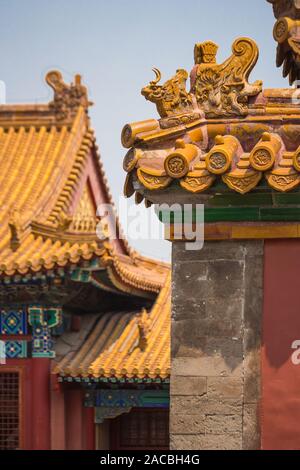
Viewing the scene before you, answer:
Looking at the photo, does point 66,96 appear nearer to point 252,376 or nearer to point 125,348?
point 125,348

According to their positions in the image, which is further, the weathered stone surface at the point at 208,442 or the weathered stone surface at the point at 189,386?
the weathered stone surface at the point at 189,386

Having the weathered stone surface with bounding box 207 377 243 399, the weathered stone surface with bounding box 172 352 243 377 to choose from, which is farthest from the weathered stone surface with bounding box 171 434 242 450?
the weathered stone surface with bounding box 172 352 243 377

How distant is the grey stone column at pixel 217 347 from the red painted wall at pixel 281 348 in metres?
0.07

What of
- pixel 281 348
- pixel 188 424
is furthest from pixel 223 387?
pixel 281 348

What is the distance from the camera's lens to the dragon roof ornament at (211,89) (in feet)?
36.0

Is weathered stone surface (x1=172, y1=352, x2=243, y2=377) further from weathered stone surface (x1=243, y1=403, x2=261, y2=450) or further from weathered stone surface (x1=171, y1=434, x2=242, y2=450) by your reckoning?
weathered stone surface (x1=171, y1=434, x2=242, y2=450)

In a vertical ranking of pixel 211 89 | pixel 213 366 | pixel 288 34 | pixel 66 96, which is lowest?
pixel 213 366

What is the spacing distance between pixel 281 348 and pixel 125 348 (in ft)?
45.4

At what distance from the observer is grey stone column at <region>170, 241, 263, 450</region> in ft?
35.4

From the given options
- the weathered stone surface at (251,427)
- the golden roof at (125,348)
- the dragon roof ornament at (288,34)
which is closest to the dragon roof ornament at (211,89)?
the dragon roof ornament at (288,34)

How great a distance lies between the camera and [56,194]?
87.7ft

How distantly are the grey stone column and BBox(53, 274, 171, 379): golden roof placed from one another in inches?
484

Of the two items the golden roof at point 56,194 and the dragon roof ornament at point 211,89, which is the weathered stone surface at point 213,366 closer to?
the dragon roof ornament at point 211,89

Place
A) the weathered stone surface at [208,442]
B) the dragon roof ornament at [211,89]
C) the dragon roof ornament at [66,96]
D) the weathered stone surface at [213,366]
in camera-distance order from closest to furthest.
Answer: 1. the weathered stone surface at [208,442]
2. the weathered stone surface at [213,366]
3. the dragon roof ornament at [211,89]
4. the dragon roof ornament at [66,96]
